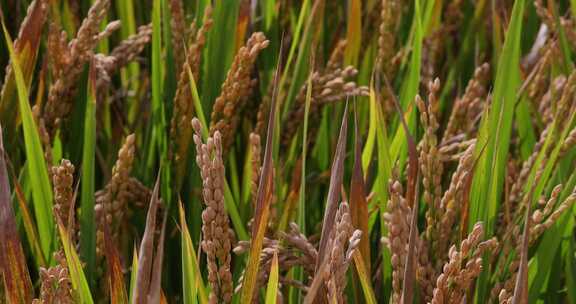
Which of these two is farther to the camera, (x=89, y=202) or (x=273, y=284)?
(x=89, y=202)

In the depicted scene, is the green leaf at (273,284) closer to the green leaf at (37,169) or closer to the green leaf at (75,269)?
the green leaf at (75,269)

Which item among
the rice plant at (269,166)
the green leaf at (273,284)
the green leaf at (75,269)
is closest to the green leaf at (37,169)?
the rice plant at (269,166)

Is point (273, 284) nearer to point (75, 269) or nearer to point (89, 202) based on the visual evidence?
point (75, 269)

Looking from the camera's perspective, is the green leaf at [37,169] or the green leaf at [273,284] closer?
the green leaf at [273,284]

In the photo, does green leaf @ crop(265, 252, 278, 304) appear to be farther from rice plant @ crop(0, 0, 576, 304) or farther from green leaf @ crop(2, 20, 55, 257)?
green leaf @ crop(2, 20, 55, 257)

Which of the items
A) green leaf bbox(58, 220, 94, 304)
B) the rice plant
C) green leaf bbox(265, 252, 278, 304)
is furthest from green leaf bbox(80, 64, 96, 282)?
green leaf bbox(265, 252, 278, 304)

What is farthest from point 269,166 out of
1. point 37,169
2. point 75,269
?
point 37,169

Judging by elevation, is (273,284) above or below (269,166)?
below

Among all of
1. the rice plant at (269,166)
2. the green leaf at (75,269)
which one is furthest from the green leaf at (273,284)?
the green leaf at (75,269)

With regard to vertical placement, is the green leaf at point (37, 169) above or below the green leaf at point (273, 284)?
above
